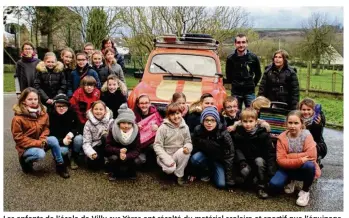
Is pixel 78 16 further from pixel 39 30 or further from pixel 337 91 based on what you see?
pixel 337 91

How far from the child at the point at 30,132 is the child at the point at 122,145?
0.63 metres

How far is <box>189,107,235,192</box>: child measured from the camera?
15.5 ft

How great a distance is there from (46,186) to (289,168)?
2784mm

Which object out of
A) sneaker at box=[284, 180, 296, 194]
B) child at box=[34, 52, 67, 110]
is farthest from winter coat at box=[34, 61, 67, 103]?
sneaker at box=[284, 180, 296, 194]

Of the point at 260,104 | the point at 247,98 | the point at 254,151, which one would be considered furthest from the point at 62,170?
the point at 247,98

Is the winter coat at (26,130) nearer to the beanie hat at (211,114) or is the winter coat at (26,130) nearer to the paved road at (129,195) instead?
the paved road at (129,195)

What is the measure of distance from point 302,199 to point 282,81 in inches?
78.1

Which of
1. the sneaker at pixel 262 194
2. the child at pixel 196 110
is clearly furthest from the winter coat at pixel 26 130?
the sneaker at pixel 262 194

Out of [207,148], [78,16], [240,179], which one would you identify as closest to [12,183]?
[207,148]

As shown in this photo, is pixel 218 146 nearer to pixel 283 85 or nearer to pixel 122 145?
pixel 122 145

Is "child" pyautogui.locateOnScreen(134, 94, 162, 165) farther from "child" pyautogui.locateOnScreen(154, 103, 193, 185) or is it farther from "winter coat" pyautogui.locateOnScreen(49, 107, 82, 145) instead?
"winter coat" pyautogui.locateOnScreen(49, 107, 82, 145)

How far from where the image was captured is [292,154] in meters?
4.46

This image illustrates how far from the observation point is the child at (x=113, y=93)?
5.80 m

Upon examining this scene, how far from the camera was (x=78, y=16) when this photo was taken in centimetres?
2356
